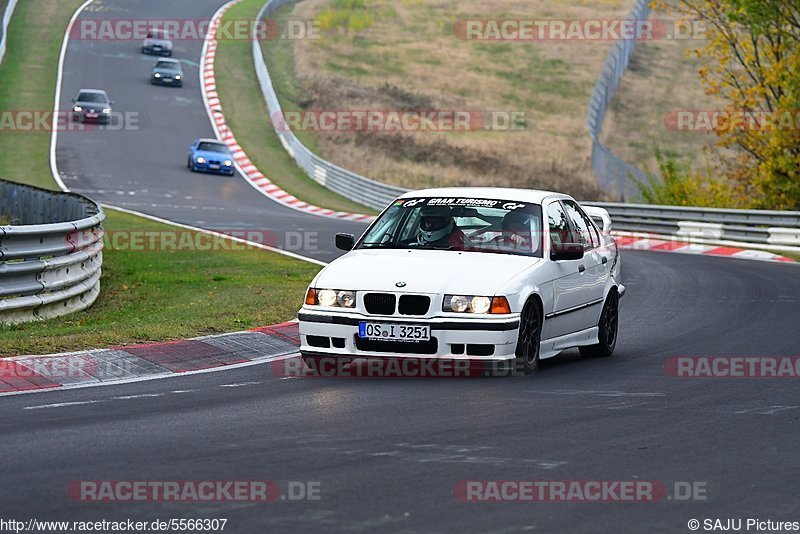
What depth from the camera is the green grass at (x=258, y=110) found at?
41.7 m

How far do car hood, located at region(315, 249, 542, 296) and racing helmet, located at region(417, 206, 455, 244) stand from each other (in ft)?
0.89

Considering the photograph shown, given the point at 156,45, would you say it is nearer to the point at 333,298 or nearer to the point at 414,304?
the point at 333,298

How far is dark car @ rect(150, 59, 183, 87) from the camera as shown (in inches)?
2206

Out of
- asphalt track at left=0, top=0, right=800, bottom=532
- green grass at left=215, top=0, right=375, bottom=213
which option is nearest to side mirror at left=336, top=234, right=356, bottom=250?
asphalt track at left=0, top=0, right=800, bottom=532

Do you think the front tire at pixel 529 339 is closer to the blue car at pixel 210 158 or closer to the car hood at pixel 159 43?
the blue car at pixel 210 158

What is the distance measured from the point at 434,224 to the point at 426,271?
1051 mm

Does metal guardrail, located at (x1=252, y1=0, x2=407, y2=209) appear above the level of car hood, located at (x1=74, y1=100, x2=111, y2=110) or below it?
below

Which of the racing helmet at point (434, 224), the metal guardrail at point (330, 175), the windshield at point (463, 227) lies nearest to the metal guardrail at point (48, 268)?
the windshield at point (463, 227)

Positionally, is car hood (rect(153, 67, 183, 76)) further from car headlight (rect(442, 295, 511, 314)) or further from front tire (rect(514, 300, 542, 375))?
car headlight (rect(442, 295, 511, 314))

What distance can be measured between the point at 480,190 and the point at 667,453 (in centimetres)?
478

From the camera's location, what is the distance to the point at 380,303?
1036cm

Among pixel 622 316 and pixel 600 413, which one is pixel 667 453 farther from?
pixel 622 316

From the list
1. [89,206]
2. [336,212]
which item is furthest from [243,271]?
[336,212]

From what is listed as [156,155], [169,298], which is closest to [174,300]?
[169,298]
